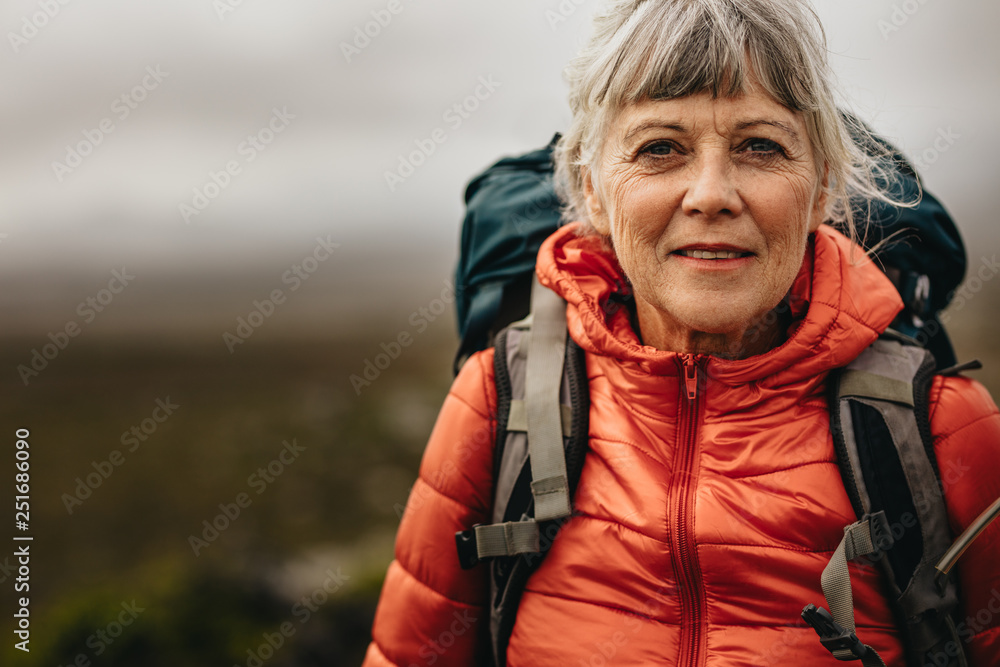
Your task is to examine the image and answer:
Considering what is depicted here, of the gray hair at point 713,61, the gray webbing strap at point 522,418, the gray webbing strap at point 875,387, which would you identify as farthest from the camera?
the gray webbing strap at point 522,418

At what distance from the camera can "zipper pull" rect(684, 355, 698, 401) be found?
80.4 inches

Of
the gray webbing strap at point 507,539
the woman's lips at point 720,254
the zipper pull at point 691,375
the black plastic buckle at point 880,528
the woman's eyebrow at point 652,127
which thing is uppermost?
the woman's eyebrow at point 652,127

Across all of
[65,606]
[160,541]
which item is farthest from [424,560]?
[160,541]

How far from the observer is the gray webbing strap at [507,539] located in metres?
2.14

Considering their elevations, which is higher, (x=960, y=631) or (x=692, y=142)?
(x=692, y=142)

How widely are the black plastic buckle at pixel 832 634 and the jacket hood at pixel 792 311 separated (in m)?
0.67

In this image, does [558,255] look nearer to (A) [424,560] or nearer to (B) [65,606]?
(A) [424,560]

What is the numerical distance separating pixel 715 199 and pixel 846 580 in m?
1.15

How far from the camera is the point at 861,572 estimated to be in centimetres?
194

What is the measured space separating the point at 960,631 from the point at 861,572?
1.38 ft

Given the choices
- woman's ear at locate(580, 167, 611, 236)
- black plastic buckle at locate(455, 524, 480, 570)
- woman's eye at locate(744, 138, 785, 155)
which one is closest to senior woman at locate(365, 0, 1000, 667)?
woman's eye at locate(744, 138, 785, 155)

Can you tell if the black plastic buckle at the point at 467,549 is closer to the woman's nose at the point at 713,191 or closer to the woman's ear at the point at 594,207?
the woman's ear at the point at 594,207

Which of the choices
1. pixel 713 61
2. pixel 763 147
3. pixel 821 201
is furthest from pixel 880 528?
pixel 713 61

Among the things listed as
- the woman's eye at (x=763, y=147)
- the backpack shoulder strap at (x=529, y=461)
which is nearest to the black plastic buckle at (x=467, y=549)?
the backpack shoulder strap at (x=529, y=461)
